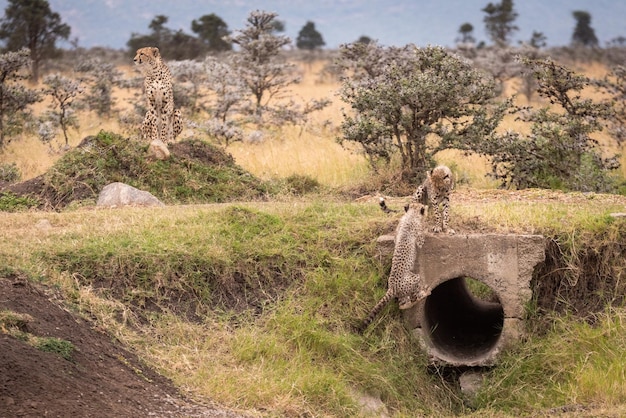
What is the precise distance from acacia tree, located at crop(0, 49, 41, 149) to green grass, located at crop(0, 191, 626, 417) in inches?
282

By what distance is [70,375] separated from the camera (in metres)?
6.16

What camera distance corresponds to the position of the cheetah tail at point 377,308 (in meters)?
8.45

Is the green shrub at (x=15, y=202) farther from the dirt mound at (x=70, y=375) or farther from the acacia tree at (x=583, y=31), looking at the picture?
the acacia tree at (x=583, y=31)

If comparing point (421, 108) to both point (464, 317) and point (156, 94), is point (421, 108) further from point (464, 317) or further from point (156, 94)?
point (156, 94)

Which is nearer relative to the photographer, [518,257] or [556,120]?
[518,257]

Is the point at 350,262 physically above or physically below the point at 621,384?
above

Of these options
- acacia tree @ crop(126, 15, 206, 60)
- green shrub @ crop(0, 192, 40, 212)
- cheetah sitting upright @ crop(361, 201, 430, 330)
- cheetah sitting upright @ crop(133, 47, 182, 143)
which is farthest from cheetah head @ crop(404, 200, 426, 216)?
acacia tree @ crop(126, 15, 206, 60)

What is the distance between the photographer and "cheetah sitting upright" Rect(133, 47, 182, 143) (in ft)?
40.5

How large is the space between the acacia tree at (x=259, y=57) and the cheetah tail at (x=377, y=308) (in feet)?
34.3

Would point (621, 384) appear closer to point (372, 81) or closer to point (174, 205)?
point (174, 205)

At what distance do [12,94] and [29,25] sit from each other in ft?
46.0

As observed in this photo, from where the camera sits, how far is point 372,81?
13.0 metres

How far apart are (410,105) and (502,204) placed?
2604 mm

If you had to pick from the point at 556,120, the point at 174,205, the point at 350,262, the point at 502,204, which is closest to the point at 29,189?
the point at 174,205
